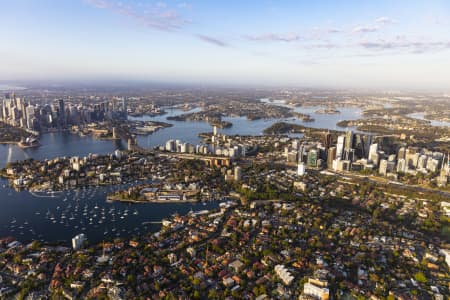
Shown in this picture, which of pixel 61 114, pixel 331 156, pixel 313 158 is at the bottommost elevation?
pixel 313 158

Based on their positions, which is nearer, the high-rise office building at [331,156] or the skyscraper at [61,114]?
the high-rise office building at [331,156]

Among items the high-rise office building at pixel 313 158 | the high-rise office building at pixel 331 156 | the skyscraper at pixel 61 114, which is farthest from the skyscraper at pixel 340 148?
the skyscraper at pixel 61 114

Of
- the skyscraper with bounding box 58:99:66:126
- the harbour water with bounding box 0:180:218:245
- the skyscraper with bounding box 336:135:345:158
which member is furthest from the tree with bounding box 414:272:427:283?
the skyscraper with bounding box 58:99:66:126

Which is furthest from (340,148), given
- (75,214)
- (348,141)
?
(75,214)

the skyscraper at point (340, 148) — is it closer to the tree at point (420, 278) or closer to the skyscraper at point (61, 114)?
the tree at point (420, 278)

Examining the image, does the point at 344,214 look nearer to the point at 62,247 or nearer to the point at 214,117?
the point at 62,247

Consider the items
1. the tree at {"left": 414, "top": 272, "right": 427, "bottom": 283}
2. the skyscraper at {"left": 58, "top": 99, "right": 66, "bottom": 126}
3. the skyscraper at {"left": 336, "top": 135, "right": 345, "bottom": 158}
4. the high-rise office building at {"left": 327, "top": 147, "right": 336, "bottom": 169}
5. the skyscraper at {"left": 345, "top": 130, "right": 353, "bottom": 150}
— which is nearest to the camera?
the tree at {"left": 414, "top": 272, "right": 427, "bottom": 283}

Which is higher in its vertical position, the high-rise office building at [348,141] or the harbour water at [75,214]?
the high-rise office building at [348,141]

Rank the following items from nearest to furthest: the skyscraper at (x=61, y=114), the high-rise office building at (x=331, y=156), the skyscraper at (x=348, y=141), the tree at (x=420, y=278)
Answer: the tree at (x=420, y=278) < the high-rise office building at (x=331, y=156) < the skyscraper at (x=348, y=141) < the skyscraper at (x=61, y=114)

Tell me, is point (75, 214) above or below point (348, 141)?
below

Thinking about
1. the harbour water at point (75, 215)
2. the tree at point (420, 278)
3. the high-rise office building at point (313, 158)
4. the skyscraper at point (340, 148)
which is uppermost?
the skyscraper at point (340, 148)

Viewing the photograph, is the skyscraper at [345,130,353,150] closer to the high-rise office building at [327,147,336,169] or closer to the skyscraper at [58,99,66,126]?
the high-rise office building at [327,147,336,169]

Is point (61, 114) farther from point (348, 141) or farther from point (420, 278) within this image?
point (420, 278)
